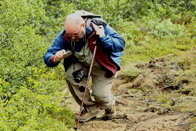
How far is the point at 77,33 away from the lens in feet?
19.4

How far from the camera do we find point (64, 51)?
6.05 m

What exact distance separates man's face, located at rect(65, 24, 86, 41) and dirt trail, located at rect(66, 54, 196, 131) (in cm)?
158

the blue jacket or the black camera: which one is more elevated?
the blue jacket

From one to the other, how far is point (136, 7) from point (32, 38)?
10136 millimetres

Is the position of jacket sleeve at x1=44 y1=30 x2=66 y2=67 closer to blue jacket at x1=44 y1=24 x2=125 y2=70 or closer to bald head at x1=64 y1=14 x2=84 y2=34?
blue jacket at x1=44 y1=24 x2=125 y2=70

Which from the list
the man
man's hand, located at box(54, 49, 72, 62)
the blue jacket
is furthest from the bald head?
man's hand, located at box(54, 49, 72, 62)

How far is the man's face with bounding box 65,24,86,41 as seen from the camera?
232 inches

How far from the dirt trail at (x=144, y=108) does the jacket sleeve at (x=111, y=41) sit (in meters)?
1.32

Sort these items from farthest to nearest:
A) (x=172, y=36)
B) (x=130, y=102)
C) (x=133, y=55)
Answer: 1. (x=172, y=36)
2. (x=133, y=55)
3. (x=130, y=102)

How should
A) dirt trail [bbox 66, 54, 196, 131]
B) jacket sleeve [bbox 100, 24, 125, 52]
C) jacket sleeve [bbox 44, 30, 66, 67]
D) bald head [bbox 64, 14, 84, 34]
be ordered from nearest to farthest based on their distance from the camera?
bald head [bbox 64, 14, 84, 34], jacket sleeve [bbox 100, 24, 125, 52], dirt trail [bbox 66, 54, 196, 131], jacket sleeve [bbox 44, 30, 66, 67]

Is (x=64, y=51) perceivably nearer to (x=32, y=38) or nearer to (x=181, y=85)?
(x=32, y=38)

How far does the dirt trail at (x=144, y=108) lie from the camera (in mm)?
6090

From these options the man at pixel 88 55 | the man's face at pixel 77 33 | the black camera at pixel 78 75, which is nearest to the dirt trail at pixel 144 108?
the man at pixel 88 55

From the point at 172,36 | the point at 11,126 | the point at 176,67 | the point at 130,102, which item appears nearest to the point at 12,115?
the point at 11,126
